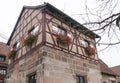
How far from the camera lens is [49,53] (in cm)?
988

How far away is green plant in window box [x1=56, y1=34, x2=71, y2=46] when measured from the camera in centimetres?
1052

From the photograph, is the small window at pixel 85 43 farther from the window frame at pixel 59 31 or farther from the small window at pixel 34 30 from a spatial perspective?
the small window at pixel 34 30

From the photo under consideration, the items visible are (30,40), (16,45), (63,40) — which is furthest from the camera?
(16,45)

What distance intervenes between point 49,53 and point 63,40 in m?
1.28

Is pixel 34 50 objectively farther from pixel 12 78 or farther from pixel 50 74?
pixel 12 78

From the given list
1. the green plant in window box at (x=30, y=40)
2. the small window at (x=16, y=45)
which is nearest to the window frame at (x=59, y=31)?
the green plant in window box at (x=30, y=40)

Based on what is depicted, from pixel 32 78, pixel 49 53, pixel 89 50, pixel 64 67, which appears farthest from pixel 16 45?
pixel 89 50

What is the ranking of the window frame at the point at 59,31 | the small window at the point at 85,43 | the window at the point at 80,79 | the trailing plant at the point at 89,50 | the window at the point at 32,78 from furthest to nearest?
the small window at the point at 85,43
the trailing plant at the point at 89,50
the window at the point at 80,79
the window frame at the point at 59,31
the window at the point at 32,78

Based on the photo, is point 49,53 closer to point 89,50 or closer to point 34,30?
point 34,30

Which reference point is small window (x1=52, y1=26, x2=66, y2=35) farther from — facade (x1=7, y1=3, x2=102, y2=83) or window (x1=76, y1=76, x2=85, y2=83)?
window (x1=76, y1=76, x2=85, y2=83)

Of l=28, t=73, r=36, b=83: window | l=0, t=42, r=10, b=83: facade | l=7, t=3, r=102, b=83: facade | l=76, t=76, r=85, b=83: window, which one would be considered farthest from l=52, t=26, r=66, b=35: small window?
l=0, t=42, r=10, b=83: facade

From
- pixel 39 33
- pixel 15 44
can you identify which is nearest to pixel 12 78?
pixel 15 44

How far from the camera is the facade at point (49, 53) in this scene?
386 inches

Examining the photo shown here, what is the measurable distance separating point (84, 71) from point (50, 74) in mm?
3011
